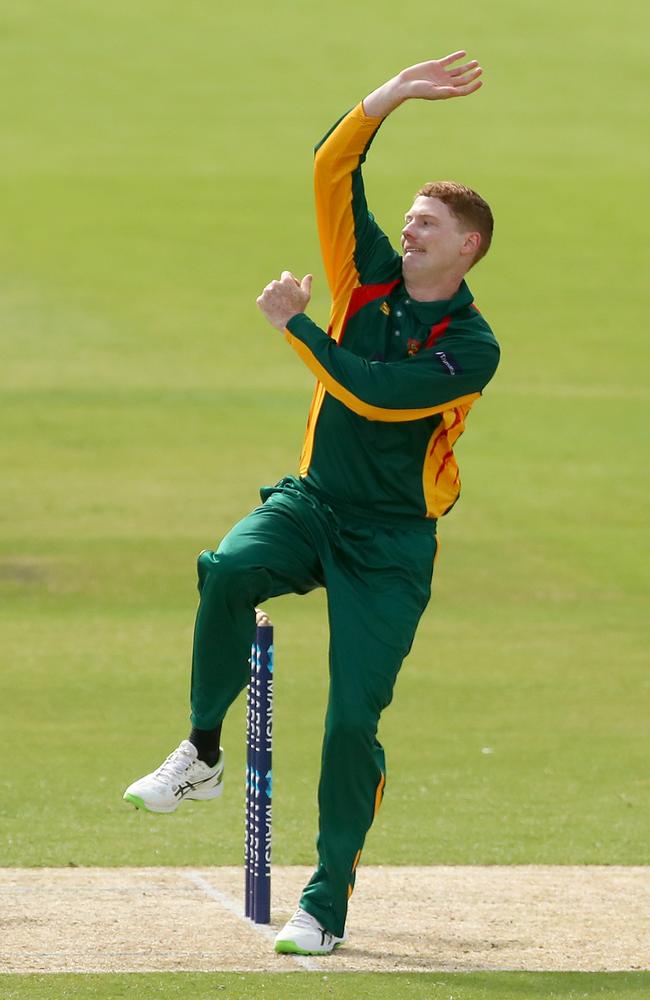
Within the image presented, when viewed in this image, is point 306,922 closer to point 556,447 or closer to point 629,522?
point 629,522

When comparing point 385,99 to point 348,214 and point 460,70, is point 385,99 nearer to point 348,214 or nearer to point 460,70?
point 460,70

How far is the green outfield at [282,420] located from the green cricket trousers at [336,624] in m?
0.66

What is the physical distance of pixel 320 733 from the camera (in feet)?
34.6

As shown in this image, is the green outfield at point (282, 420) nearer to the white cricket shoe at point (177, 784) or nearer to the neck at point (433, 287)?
the white cricket shoe at point (177, 784)

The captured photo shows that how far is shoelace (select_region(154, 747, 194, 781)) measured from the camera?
240 inches

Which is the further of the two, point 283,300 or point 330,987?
point 283,300

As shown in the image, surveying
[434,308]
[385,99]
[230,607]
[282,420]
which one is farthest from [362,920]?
[282,420]

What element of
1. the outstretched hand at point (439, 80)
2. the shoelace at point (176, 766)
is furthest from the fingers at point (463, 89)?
the shoelace at point (176, 766)

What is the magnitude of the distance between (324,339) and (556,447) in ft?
45.3

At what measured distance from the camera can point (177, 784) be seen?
240 inches

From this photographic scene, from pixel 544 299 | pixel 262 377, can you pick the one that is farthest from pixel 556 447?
pixel 544 299

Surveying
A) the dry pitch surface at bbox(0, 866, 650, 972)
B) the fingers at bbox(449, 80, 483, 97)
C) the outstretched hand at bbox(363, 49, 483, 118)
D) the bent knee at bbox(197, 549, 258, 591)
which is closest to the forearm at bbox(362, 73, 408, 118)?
the outstretched hand at bbox(363, 49, 483, 118)

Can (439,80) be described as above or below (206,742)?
above

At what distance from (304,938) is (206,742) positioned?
0.71 m
